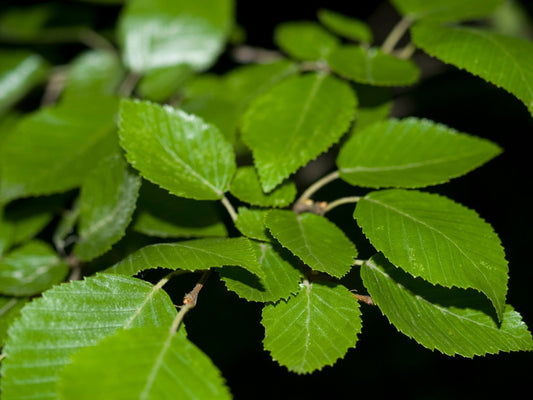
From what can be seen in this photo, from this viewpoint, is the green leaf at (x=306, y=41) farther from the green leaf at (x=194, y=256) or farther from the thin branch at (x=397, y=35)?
the green leaf at (x=194, y=256)

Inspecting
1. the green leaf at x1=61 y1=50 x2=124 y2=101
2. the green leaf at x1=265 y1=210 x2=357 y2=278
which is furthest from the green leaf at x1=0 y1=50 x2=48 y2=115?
the green leaf at x1=265 y1=210 x2=357 y2=278

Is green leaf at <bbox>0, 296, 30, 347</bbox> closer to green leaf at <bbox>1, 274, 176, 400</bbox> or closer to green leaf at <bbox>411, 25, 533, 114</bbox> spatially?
green leaf at <bbox>1, 274, 176, 400</bbox>

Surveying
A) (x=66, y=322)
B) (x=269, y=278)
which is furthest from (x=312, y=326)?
(x=66, y=322)

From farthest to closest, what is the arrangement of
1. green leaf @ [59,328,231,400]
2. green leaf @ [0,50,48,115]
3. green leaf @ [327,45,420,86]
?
green leaf @ [0,50,48,115] → green leaf @ [327,45,420,86] → green leaf @ [59,328,231,400]

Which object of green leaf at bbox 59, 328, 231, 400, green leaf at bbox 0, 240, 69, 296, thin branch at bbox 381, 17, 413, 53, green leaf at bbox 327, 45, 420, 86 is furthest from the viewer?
thin branch at bbox 381, 17, 413, 53

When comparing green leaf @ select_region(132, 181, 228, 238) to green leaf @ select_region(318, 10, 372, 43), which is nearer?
green leaf @ select_region(132, 181, 228, 238)

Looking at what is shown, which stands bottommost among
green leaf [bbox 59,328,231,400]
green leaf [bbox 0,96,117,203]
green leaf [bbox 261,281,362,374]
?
green leaf [bbox 0,96,117,203]
